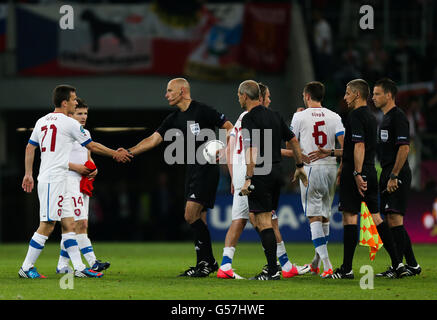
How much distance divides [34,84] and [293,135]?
14.8 meters

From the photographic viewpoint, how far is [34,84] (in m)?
24.2

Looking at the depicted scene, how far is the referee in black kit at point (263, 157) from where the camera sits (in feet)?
33.7

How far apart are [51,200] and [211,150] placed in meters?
2.06

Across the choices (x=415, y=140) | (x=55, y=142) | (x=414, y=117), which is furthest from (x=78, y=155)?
(x=414, y=117)

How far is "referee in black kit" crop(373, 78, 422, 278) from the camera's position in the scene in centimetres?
1116

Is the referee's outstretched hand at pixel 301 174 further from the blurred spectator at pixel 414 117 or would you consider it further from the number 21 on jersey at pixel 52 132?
the blurred spectator at pixel 414 117

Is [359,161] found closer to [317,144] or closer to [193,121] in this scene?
[317,144]

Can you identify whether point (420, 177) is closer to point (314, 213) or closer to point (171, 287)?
point (314, 213)

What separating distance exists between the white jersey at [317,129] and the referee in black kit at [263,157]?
75 centimetres

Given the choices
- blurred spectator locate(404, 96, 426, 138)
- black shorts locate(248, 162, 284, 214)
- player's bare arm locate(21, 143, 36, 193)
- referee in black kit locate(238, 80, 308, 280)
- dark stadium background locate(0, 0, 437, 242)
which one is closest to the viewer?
referee in black kit locate(238, 80, 308, 280)

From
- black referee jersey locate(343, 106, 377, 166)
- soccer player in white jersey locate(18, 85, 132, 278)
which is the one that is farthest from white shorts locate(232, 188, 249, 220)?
soccer player in white jersey locate(18, 85, 132, 278)

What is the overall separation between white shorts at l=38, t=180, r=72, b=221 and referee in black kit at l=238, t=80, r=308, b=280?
2198 millimetres

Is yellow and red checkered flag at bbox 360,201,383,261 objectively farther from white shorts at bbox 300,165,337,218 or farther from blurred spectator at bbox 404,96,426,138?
blurred spectator at bbox 404,96,426,138
